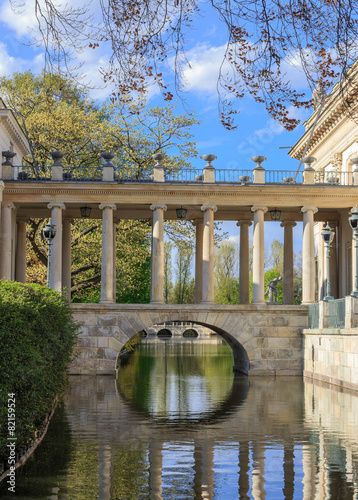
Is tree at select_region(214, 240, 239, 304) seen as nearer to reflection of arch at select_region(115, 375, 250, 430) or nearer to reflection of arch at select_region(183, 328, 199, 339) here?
reflection of arch at select_region(183, 328, 199, 339)

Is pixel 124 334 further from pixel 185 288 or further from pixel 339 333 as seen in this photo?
pixel 185 288

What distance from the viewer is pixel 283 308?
37.7m

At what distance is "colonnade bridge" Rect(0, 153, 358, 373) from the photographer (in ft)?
123

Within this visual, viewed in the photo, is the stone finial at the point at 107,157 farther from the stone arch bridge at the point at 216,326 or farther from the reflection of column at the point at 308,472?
the reflection of column at the point at 308,472

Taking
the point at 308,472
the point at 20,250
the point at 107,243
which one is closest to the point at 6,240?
the point at 20,250

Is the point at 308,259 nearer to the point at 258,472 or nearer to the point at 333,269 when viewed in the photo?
the point at 333,269

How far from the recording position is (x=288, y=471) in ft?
43.4

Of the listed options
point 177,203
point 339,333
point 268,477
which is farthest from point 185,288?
point 268,477

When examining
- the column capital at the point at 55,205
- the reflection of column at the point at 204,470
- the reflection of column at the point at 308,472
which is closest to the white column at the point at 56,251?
the column capital at the point at 55,205

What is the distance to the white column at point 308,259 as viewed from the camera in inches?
1535

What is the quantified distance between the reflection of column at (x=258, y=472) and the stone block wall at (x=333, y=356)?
496 inches

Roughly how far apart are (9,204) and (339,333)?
19.5 meters

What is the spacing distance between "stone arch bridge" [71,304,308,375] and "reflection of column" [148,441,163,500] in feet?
68.8

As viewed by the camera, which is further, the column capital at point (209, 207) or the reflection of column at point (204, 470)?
the column capital at point (209, 207)
